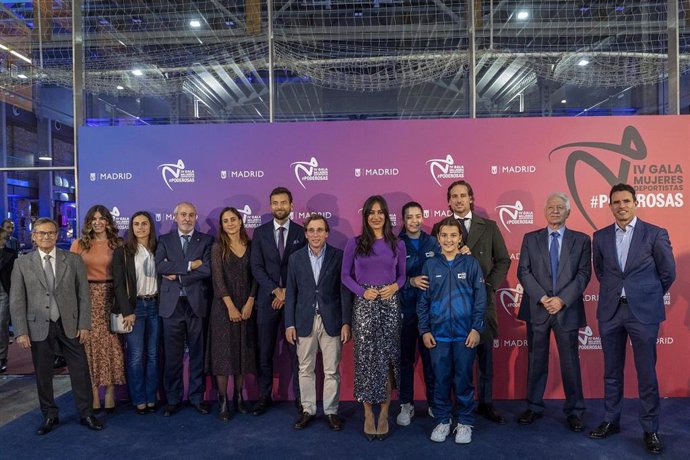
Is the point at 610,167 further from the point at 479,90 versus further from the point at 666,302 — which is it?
the point at 479,90

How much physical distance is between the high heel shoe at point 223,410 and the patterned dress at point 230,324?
233 mm

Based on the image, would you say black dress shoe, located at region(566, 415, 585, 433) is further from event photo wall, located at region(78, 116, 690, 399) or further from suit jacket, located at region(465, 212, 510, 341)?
suit jacket, located at region(465, 212, 510, 341)

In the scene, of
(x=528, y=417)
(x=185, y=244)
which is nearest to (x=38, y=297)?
(x=185, y=244)

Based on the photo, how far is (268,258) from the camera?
3807 mm

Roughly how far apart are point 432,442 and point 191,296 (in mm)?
2188

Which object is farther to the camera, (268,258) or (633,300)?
(268,258)

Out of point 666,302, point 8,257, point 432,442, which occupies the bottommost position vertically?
point 432,442

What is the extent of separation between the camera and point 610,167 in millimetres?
4180

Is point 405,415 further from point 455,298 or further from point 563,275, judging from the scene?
point 563,275

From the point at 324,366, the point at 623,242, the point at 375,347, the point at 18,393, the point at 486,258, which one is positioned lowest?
the point at 18,393

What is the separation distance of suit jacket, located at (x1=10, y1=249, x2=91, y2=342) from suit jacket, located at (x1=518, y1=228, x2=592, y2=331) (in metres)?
3.48

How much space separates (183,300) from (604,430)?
3.38 meters

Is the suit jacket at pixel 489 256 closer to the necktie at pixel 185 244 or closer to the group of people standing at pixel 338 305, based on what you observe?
the group of people standing at pixel 338 305

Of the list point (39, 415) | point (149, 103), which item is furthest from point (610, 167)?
point (149, 103)
